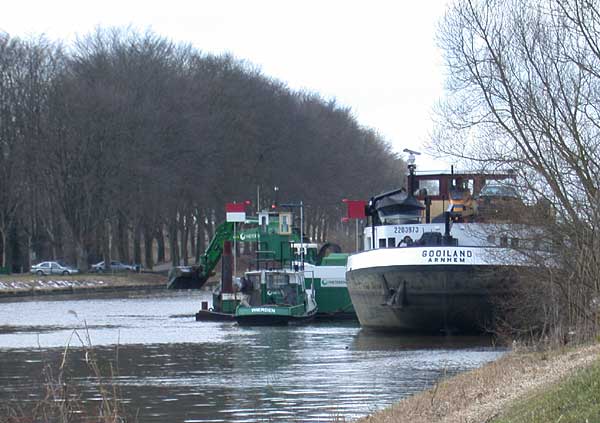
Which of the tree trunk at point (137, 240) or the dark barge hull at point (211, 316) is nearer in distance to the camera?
the dark barge hull at point (211, 316)

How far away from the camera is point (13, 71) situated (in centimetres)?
7644

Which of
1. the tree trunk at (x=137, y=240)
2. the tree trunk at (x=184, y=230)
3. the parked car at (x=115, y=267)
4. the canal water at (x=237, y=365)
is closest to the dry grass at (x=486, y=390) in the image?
the canal water at (x=237, y=365)

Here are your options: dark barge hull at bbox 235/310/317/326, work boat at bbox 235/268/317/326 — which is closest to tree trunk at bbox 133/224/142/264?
work boat at bbox 235/268/317/326

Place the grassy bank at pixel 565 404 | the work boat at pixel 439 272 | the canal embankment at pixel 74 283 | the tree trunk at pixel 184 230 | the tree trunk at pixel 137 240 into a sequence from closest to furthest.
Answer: the grassy bank at pixel 565 404, the work boat at pixel 439 272, the canal embankment at pixel 74 283, the tree trunk at pixel 137 240, the tree trunk at pixel 184 230

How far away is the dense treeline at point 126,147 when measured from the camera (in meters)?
77.7

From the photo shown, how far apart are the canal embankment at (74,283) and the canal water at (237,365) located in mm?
22134

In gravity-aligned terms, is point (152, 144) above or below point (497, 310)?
above

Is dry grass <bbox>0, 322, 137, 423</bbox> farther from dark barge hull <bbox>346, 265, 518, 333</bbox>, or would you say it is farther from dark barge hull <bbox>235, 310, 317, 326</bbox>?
dark barge hull <bbox>235, 310, 317, 326</bbox>

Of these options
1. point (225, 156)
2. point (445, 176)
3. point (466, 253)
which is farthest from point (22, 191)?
point (466, 253)

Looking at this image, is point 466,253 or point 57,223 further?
point 57,223

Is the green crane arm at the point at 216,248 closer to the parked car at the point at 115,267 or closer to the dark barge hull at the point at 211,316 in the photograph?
the dark barge hull at the point at 211,316

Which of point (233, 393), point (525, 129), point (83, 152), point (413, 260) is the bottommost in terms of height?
point (233, 393)

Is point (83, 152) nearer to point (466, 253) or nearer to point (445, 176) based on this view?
point (445, 176)

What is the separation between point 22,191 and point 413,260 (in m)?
47.2
